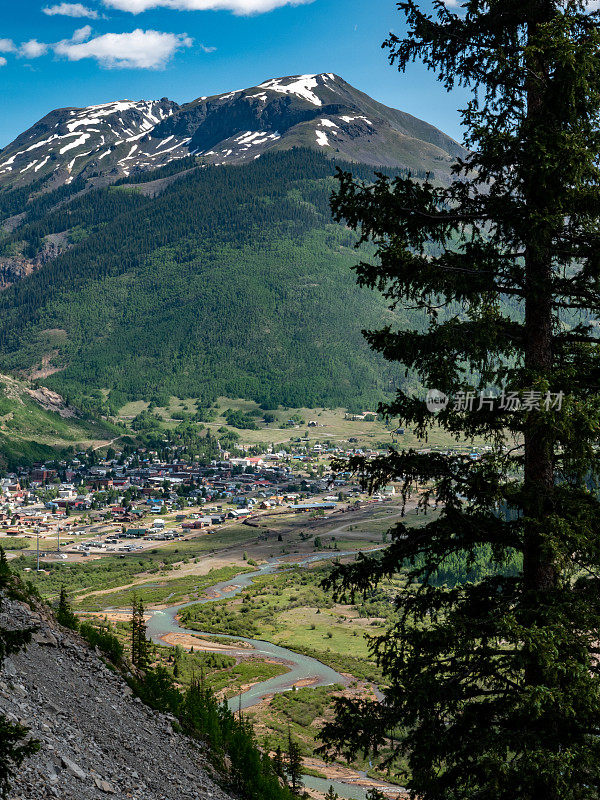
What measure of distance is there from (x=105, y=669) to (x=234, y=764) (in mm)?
6225

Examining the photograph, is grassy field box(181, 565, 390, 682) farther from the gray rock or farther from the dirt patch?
the gray rock

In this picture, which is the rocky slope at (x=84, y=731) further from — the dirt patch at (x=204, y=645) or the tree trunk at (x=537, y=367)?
the dirt patch at (x=204, y=645)

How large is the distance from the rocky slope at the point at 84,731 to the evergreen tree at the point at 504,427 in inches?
279

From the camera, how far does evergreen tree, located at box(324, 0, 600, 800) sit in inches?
325

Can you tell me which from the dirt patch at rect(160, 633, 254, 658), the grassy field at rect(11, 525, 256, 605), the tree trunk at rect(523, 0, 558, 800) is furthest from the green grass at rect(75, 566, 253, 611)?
the tree trunk at rect(523, 0, 558, 800)

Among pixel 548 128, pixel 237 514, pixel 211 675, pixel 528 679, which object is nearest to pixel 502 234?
pixel 548 128

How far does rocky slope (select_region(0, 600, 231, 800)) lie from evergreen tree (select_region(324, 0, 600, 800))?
7.09 m

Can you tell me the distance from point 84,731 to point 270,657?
197 ft

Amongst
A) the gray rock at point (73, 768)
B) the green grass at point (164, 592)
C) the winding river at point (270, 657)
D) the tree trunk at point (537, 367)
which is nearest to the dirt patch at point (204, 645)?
the winding river at point (270, 657)

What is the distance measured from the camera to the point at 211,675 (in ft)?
218

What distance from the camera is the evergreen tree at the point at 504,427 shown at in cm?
826

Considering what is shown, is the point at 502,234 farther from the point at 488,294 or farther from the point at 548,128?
the point at 548,128

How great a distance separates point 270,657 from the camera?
74.5 metres

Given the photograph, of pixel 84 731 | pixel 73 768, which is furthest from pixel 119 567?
pixel 73 768
